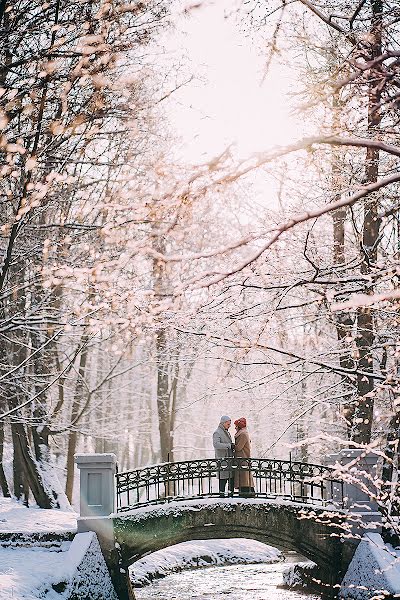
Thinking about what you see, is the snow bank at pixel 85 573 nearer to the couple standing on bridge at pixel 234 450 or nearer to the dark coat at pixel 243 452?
the couple standing on bridge at pixel 234 450

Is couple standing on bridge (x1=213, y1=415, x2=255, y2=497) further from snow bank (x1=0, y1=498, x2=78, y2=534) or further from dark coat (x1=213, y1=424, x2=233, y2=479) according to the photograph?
snow bank (x1=0, y1=498, x2=78, y2=534)

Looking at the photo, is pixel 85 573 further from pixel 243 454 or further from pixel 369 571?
pixel 369 571

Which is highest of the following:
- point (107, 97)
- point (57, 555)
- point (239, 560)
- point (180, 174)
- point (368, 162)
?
point (107, 97)

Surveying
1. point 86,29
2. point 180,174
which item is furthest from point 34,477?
point 180,174

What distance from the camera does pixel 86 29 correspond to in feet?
28.6

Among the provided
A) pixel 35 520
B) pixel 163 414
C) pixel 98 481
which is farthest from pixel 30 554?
pixel 163 414

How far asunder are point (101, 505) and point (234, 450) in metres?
3.12

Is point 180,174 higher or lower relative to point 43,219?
lower

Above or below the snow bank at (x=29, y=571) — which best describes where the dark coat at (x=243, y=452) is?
above

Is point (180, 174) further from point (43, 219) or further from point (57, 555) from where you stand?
point (43, 219)

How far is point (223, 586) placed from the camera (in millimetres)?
17312

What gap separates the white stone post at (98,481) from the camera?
14633 mm

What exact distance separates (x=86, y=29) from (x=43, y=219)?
8794 millimetres

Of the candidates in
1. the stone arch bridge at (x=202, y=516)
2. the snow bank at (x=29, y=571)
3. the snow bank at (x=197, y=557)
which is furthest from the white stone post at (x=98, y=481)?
the snow bank at (x=197, y=557)
